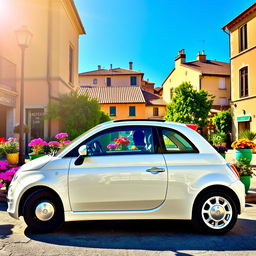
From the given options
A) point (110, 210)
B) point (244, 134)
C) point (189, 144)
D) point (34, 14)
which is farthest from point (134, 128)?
point (244, 134)

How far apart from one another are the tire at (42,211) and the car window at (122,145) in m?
0.69

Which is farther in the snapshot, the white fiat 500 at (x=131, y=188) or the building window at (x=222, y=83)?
the building window at (x=222, y=83)

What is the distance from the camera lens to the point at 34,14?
548 inches

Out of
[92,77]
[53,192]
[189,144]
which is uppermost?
[92,77]

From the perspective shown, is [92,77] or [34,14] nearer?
[34,14]

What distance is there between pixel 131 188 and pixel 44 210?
4.16 feet

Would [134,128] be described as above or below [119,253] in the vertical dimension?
above

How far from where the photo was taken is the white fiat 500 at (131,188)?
11.4 ft

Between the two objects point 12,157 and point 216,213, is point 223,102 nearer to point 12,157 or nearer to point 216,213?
point 12,157

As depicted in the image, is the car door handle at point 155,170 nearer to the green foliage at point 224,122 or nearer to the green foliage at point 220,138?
the green foliage at point 220,138

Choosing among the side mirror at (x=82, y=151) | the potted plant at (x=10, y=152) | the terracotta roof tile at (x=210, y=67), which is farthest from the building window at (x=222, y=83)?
the side mirror at (x=82, y=151)

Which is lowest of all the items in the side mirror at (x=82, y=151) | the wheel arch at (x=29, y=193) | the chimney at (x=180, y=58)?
the wheel arch at (x=29, y=193)

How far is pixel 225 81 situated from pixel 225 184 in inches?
Answer: 1345

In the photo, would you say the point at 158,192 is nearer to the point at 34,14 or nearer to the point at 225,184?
the point at 225,184
